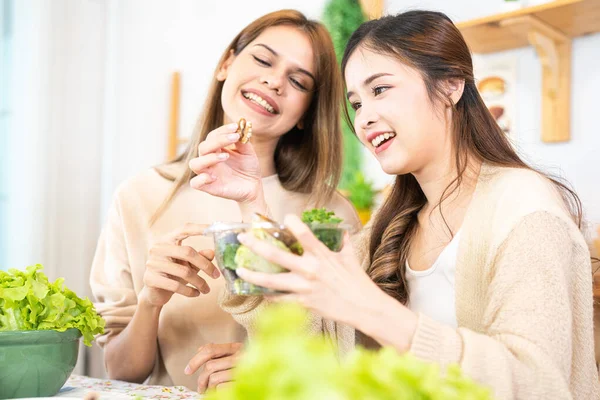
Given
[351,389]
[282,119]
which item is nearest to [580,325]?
[351,389]

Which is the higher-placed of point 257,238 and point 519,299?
point 257,238

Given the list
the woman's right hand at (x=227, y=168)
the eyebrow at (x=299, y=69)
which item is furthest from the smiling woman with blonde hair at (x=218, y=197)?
the woman's right hand at (x=227, y=168)

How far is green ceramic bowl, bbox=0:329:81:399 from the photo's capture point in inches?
43.4

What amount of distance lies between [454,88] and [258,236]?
0.76 metres

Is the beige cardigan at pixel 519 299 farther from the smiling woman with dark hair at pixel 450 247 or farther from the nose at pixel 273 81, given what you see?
the nose at pixel 273 81

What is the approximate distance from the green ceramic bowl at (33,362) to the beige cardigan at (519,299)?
398mm

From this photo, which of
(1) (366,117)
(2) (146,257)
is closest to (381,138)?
(1) (366,117)

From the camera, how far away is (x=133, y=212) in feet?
6.28

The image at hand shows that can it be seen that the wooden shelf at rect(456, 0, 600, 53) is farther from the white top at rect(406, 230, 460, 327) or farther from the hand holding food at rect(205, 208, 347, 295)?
the hand holding food at rect(205, 208, 347, 295)

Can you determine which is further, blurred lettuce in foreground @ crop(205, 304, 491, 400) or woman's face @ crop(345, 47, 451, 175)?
woman's face @ crop(345, 47, 451, 175)

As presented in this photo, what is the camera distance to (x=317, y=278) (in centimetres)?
82

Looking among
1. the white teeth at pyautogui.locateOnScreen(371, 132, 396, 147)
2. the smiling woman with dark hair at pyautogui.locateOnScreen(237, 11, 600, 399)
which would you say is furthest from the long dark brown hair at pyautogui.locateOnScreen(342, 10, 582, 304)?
the white teeth at pyautogui.locateOnScreen(371, 132, 396, 147)

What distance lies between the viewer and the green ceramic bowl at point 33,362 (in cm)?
110

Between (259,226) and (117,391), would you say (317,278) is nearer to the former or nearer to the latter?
(259,226)
